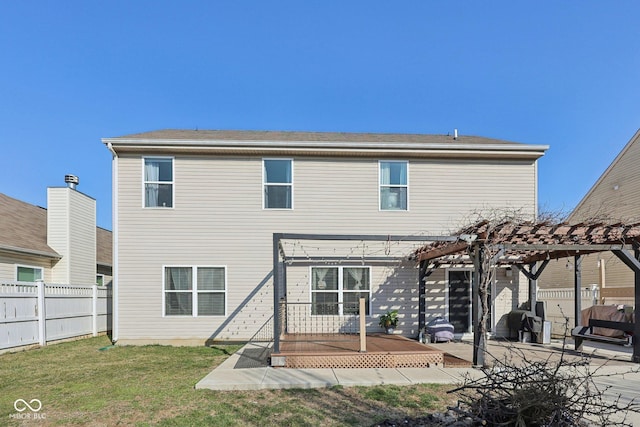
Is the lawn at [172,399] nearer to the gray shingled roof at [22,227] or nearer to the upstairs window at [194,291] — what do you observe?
the upstairs window at [194,291]

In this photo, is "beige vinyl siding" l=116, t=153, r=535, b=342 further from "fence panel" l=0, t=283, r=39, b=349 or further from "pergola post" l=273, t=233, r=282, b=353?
"pergola post" l=273, t=233, r=282, b=353

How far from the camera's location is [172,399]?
4867 millimetres

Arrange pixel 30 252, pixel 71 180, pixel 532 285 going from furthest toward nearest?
pixel 71 180 → pixel 30 252 → pixel 532 285

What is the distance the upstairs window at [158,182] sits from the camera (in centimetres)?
941

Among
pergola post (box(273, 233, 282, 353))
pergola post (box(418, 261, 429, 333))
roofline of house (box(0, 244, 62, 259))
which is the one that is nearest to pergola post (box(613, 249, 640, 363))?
pergola post (box(418, 261, 429, 333))

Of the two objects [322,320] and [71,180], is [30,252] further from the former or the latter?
[322,320]

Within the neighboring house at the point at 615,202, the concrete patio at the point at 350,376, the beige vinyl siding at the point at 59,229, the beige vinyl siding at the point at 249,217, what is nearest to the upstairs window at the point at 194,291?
the beige vinyl siding at the point at 249,217

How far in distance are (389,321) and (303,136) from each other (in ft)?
19.9

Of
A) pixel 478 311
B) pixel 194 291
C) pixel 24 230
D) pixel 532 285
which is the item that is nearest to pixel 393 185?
pixel 478 311

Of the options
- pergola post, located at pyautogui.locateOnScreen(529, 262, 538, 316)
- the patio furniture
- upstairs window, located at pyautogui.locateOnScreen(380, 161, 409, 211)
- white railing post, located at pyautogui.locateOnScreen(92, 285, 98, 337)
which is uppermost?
upstairs window, located at pyautogui.locateOnScreen(380, 161, 409, 211)

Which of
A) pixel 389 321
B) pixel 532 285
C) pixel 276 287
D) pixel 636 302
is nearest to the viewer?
pixel 276 287

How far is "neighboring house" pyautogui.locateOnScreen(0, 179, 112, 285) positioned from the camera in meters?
10.2

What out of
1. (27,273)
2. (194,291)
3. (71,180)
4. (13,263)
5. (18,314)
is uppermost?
(71,180)

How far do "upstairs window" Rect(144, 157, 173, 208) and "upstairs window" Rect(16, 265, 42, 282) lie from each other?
4767 mm
